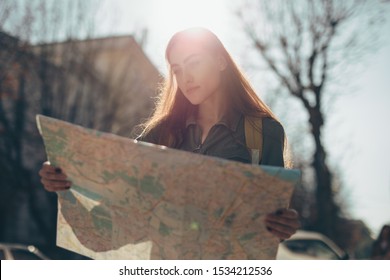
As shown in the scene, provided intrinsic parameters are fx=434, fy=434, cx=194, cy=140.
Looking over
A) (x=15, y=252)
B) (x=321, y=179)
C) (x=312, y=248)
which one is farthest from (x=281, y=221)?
(x=321, y=179)

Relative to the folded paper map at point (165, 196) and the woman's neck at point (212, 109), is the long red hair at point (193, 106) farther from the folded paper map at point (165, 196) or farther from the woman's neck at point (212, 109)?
the folded paper map at point (165, 196)

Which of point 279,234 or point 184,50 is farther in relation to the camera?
point 184,50

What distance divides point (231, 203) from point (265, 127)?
20.1 inches

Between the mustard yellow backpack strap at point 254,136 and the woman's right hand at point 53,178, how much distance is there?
2.39 feet

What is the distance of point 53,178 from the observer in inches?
62.7

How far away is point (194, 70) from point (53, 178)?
2.48 feet

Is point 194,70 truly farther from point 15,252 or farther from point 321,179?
point 321,179

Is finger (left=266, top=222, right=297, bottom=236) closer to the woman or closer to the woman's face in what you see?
the woman

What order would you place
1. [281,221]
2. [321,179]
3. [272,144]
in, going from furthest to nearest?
1. [321,179]
2. [272,144]
3. [281,221]

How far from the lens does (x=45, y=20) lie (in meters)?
11.0
